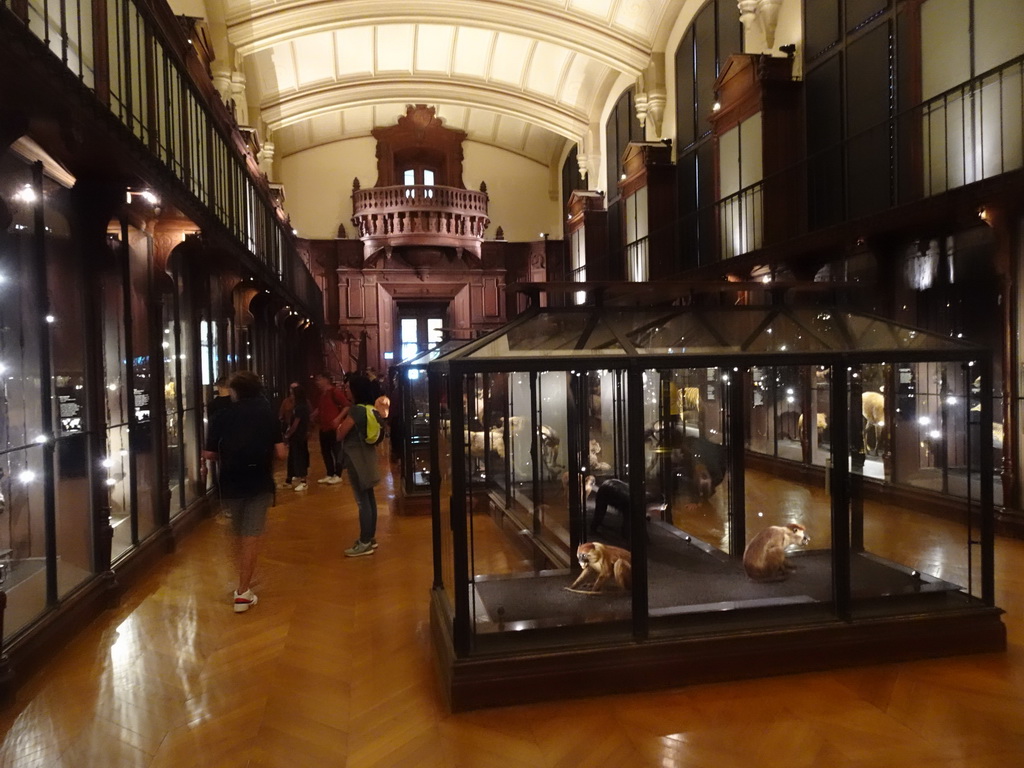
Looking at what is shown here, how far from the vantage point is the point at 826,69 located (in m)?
9.43

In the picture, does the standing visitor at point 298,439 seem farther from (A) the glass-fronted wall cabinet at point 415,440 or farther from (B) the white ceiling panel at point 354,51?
(B) the white ceiling panel at point 354,51

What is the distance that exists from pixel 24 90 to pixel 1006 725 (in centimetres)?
493

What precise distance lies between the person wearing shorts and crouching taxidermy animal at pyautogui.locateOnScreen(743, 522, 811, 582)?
3000 millimetres

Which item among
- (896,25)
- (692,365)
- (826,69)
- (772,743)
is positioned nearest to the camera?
(772,743)

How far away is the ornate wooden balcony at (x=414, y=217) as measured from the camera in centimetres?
1814

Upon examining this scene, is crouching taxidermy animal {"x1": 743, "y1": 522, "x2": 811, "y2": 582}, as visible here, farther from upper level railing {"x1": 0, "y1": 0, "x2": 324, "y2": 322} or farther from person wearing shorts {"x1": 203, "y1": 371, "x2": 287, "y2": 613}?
upper level railing {"x1": 0, "y1": 0, "x2": 324, "y2": 322}

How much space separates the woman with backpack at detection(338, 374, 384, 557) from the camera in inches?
216

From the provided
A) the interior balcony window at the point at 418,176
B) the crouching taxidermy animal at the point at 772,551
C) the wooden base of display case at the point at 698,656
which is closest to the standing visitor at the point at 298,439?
the wooden base of display case at the point at 698,656

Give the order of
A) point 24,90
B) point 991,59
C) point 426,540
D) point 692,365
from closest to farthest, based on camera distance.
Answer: point 24,90, point 692,365, point 426,540, point 991,59

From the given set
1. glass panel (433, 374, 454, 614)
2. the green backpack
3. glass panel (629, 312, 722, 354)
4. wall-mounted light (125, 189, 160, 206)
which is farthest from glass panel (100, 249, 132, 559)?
glass panel (629, 312, 722, 354)

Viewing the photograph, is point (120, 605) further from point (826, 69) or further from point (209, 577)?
point (826, 69)

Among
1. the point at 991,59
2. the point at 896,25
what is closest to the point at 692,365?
the point at 991,59

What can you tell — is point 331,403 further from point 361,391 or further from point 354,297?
point 354,297

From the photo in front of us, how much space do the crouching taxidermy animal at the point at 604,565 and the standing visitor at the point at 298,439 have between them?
18.1 ft
